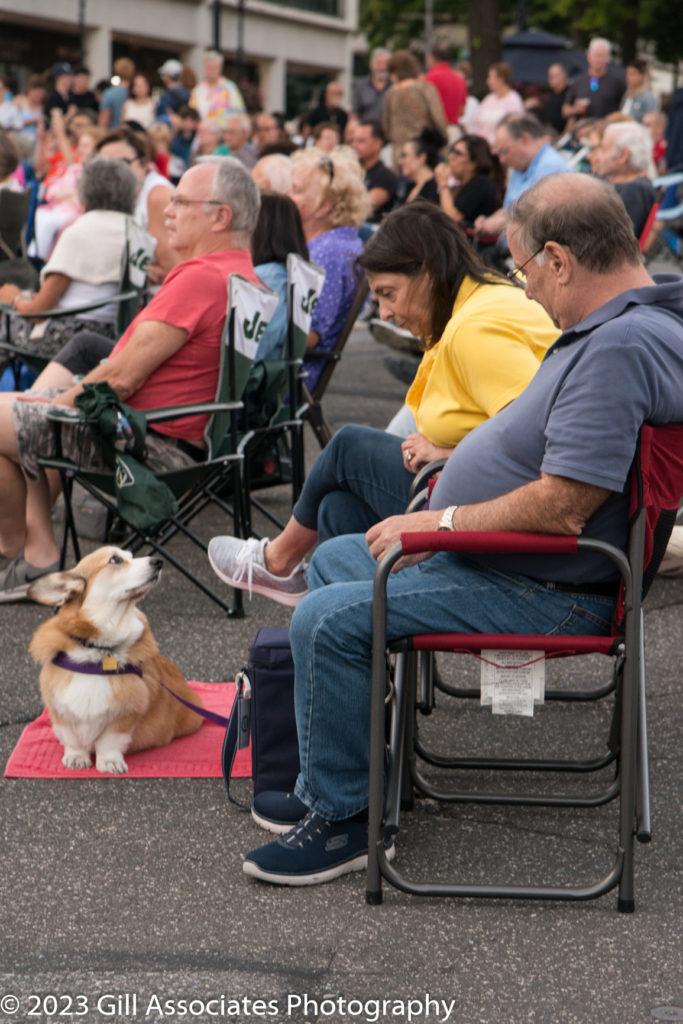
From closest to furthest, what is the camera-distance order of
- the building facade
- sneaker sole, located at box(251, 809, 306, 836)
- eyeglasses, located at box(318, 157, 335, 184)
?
sneaker sole, located at box(251, 809, 306, 836), eyeglasses, located at box(318, 157, 335, 184), the building facade

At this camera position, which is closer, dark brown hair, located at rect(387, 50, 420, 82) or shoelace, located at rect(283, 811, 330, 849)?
shoelace, located at rect(283, 811, 330, 849)

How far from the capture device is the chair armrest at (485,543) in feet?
10.6

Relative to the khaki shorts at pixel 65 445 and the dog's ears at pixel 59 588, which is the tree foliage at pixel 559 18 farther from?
the dog's ears at pixel 59 588

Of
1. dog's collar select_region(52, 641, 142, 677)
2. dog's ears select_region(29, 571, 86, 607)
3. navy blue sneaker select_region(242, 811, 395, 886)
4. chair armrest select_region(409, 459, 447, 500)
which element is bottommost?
navy blue sneaker select_region(242, 811, 395, 886)

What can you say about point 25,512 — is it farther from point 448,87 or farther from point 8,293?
point 448,87

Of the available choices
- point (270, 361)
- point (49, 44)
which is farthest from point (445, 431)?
point (49, 44)

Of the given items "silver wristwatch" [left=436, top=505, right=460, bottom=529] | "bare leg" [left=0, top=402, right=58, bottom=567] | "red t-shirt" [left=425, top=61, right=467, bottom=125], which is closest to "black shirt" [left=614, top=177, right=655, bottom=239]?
"bare leg" [left=0, top=402, right=58, bottom=567]

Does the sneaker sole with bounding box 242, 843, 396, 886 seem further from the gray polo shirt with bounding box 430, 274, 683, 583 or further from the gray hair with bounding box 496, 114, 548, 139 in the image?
the gray hair with bounding box 496, 114, 548, 139

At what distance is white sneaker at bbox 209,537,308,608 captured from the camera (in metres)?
4.65

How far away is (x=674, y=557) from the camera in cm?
552

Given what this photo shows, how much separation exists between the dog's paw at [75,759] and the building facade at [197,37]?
1107 inches

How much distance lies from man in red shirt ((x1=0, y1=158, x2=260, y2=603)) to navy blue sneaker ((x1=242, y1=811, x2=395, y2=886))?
226 cm

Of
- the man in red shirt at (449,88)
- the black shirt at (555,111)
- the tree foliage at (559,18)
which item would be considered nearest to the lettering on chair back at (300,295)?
the man in red shirt at (449,88)

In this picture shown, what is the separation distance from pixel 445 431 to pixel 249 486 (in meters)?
2.12
